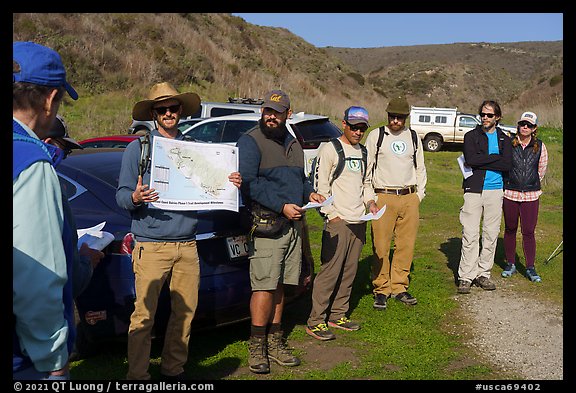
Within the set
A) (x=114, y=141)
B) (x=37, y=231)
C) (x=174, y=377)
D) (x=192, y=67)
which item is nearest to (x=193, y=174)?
(x=174, y=377)

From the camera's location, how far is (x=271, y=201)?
15.4ft

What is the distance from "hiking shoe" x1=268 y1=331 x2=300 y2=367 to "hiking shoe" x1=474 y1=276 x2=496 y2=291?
10.3 feet

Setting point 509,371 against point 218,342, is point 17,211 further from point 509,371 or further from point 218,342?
point 509,371

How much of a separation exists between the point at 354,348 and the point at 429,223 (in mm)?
6217

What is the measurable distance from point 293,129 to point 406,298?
17.4 ft

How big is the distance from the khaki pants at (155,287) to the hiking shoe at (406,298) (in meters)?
2.93

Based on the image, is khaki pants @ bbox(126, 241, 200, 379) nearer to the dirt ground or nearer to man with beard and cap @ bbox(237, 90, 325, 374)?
man with beard and cap @ bbox(237, 90, 325, 374)

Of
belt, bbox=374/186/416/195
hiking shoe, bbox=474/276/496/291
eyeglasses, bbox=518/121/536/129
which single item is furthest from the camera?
eyeglasses, bbox=518/121/536/129

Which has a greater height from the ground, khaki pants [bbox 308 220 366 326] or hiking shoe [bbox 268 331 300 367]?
khaki pants [bbox 308 220 366 326]

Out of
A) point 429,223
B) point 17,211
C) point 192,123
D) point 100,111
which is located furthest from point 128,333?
point 100,111

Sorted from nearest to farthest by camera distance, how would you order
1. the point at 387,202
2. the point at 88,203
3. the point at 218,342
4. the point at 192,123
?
1. the point at 88,203
2. the point at 218,342
3. the point at 387,202
4. the point at 192,123

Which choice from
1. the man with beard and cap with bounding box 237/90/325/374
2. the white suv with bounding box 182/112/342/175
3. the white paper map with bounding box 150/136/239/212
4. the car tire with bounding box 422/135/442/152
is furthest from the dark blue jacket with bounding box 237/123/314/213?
the car tire with bounding box 422/135/442/152

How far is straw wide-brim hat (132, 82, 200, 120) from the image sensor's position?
4.25 metres

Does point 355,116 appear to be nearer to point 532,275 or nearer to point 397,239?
point 397,239
